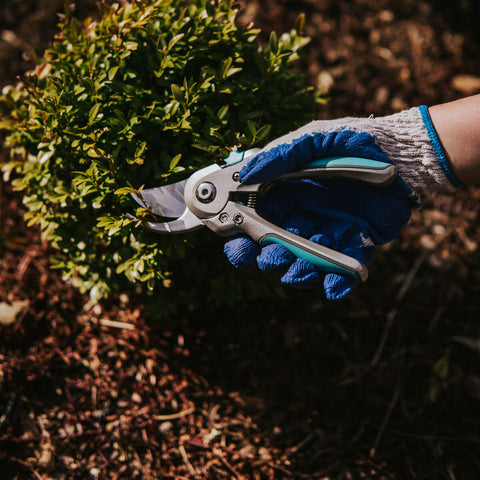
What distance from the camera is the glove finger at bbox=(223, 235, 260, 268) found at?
1.84 metres

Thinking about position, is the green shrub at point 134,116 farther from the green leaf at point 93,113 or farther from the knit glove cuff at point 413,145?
the knit glove cuff at point 413,145

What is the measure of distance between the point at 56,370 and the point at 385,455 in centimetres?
207

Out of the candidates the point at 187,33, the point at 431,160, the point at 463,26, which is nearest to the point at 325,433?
the point at 431,160

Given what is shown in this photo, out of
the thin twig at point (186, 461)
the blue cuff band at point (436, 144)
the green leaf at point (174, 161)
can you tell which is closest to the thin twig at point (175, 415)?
the thin twig at point (186, 461)

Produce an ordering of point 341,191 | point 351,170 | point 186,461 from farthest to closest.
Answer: point 186,461, point 341,191, point 351,170

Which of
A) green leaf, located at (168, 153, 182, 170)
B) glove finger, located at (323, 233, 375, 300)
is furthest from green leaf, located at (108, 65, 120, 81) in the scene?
glove finger, located at (323, 233, 375, 300)

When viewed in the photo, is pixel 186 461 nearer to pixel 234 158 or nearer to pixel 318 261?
pixel 318 261

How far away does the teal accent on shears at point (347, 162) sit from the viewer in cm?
175

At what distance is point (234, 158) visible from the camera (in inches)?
73.9

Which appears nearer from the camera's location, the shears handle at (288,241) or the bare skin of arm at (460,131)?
the shears handle at (288,241)

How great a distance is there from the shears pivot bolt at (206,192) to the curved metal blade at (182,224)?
3.7 inches

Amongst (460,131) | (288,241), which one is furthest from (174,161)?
(460,131)

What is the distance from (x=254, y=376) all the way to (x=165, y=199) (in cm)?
143

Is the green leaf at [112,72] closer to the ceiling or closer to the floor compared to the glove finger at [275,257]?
closer to the ceiling
